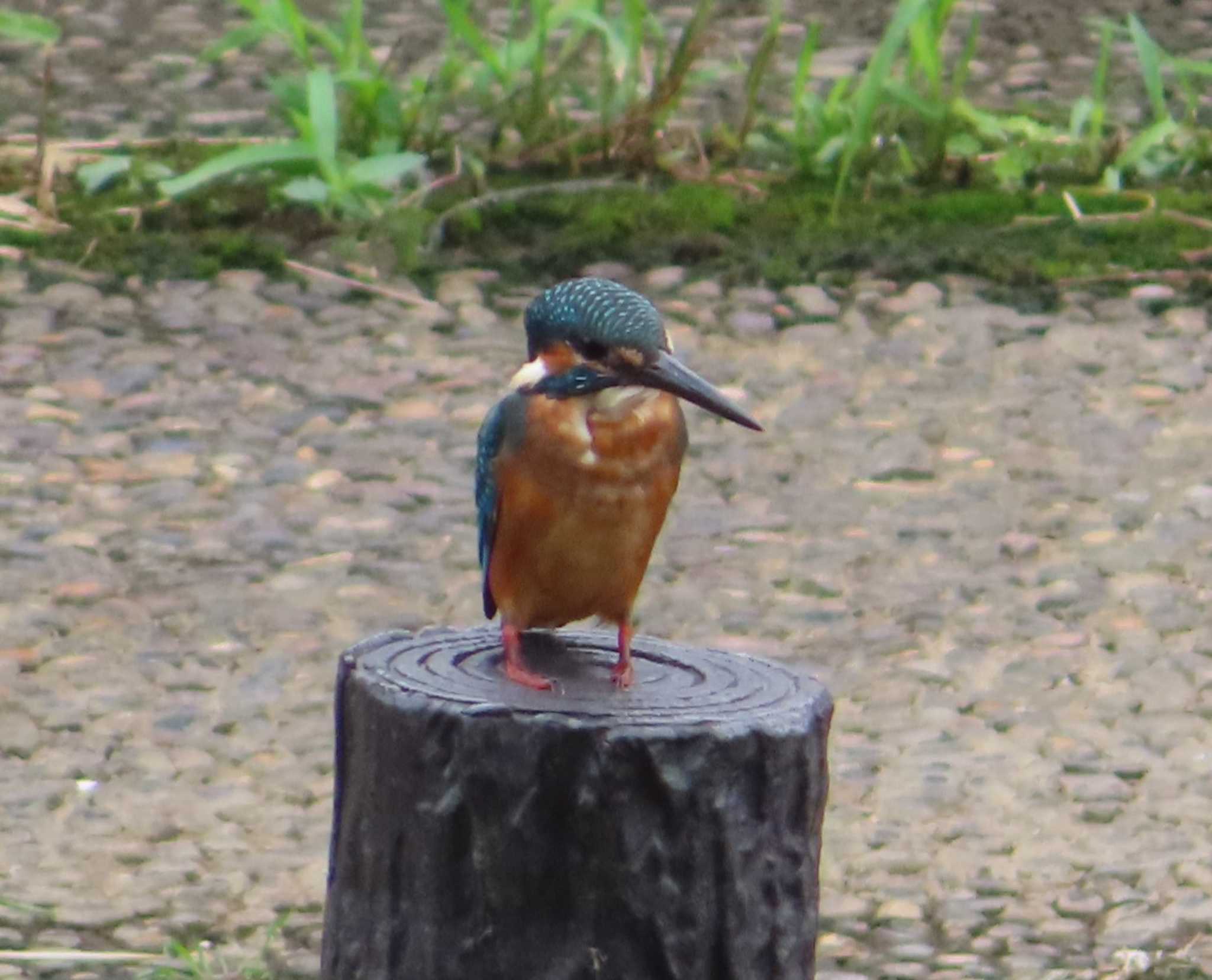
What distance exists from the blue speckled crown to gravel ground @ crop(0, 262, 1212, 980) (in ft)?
4.20

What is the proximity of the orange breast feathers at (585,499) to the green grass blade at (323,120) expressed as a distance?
12.0 ft

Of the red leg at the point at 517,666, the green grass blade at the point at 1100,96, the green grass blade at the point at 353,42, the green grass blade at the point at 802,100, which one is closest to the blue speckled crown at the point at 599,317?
the red leg at the point at 517,666

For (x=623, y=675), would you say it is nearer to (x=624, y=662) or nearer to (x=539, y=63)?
(x=624, y=662)

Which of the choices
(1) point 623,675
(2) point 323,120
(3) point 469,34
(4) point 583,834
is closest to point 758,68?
(3) point 469,34

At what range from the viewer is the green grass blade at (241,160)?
6203mm

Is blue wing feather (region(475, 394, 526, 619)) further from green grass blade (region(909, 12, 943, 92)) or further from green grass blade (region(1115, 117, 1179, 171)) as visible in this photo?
green grass blade (region(1115, 117, 1179, 171))

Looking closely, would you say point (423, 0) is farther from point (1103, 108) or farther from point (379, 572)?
point (379, 572)

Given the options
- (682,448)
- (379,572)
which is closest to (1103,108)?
(379,572)

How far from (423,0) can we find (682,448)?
6.95m

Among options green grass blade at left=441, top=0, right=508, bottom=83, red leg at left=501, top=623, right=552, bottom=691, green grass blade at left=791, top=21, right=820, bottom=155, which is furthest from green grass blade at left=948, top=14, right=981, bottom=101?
red leg at left=501, top=623, right=552, bottom=691

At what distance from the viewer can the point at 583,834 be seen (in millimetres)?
2461

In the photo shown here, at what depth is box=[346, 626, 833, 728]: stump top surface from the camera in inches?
99.3

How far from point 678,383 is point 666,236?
4222mm

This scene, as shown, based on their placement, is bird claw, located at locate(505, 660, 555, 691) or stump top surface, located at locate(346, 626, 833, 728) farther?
bird claw, located at locate(505, 660, 555, 691)
